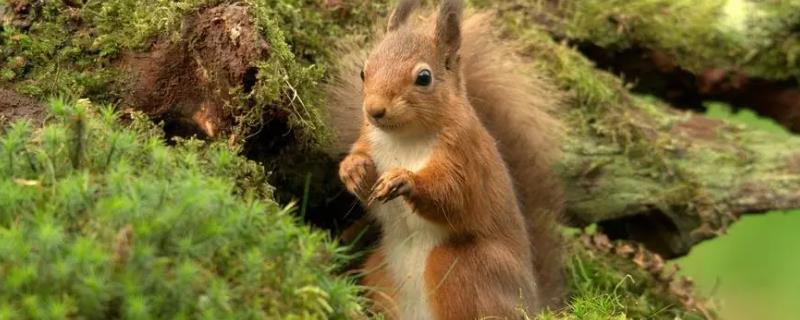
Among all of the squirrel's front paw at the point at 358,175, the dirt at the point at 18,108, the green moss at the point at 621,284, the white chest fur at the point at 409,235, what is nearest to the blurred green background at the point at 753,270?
the green moss at the point at 621,284

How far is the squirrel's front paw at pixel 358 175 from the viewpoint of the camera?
4852 mm

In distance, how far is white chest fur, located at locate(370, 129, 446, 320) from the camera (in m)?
4.87

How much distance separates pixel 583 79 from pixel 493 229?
1.65 m

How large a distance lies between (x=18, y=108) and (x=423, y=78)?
1544 millimetres

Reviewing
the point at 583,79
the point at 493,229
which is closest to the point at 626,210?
the point at 583,79

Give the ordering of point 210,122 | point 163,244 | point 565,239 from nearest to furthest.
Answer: point 163,244 → point 210,122 → point 565,239

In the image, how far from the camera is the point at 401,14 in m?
5.23

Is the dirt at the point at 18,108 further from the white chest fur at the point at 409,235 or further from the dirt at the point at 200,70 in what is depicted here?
the white chest fur at the point at 409,235

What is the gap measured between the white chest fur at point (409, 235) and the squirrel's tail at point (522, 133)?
2.47ft

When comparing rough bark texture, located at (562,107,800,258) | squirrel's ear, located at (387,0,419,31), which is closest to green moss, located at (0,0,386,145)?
squirrel's ear, located at (387,0,419,31)

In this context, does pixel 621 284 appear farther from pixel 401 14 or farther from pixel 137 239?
pixel 137 239

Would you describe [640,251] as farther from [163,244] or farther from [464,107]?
[163,244]

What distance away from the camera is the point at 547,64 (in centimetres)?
635

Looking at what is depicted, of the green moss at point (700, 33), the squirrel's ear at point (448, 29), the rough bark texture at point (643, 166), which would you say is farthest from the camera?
the green moss at point (700, 33)
